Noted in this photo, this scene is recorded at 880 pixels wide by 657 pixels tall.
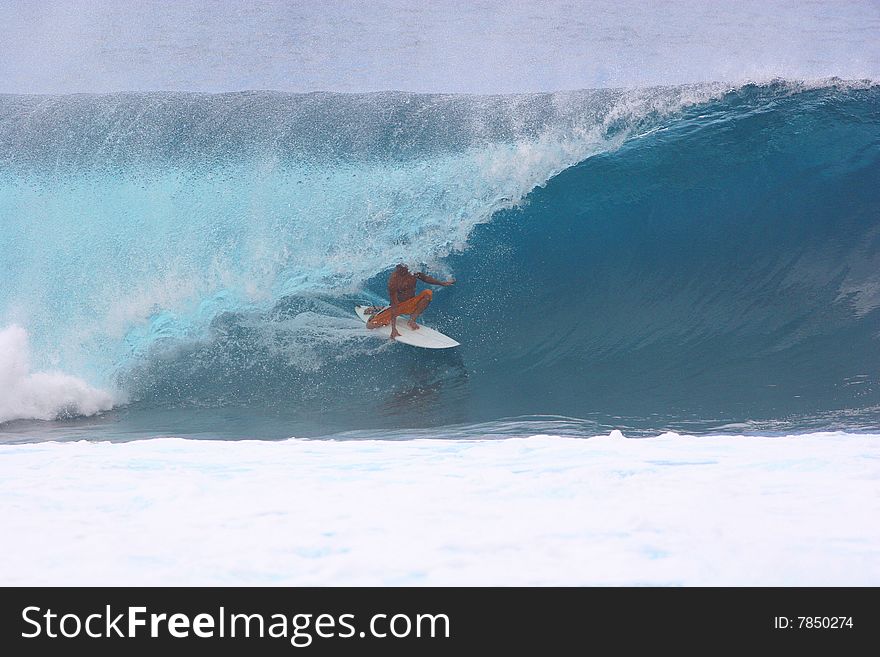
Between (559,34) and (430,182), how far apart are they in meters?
5.09

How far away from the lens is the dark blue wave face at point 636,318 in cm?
574

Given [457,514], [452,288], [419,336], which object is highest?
[452,288]

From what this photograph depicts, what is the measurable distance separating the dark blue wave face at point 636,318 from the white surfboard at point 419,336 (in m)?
0.11

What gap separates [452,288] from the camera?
7.39 meters

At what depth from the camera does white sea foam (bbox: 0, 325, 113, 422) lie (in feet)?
22.3

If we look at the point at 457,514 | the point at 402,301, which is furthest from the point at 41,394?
the point at 457,514

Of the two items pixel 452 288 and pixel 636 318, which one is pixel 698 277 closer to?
pixel 636 318

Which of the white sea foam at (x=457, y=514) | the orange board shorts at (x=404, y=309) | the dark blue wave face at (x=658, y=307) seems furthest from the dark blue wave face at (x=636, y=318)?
the white sea foam at (x=457, y=514)

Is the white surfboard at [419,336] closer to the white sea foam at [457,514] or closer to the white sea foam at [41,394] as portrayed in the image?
the white sea foam at [41,394]

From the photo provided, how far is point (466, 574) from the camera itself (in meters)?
2.22

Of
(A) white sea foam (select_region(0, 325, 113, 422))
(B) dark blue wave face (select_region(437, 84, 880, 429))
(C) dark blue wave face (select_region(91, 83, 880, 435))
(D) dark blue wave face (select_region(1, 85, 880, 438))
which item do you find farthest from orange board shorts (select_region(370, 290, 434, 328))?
(A) white sea foam (select_region(0, 325, 113, 422))

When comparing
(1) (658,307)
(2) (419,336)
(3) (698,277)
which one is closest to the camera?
(2) (419,336)

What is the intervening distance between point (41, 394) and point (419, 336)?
145 inches

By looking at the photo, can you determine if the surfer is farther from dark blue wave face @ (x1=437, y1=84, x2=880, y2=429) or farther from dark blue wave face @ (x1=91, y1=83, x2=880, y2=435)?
dark blue wave face @ (x1=437, y1=84, x2=880, y2=429)
